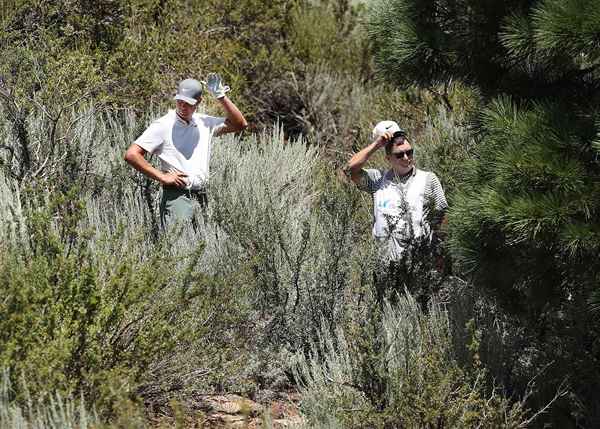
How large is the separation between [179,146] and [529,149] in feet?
10.8

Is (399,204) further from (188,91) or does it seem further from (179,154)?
(188,91)

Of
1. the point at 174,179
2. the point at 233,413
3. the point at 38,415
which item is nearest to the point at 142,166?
the point at 174,179

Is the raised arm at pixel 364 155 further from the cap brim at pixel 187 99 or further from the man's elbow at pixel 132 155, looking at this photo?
the man's elbow at pixel 132 155

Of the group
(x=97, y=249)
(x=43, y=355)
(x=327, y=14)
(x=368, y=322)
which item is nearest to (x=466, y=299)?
(x=368, y=322)

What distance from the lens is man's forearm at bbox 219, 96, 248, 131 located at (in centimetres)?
744

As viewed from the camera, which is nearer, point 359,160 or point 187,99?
point 359,160

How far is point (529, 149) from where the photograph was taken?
4320 millimetres

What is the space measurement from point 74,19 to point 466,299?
6457mm

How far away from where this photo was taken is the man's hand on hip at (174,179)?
6922mm

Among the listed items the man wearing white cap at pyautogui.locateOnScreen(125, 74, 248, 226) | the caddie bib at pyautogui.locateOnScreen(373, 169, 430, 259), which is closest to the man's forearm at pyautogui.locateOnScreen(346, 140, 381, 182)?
the caddie bib at pyautogui.locateOnScreen(373, 169, 430, 259)

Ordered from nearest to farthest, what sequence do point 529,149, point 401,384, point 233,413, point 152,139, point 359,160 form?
point 529,149 < point 401,384 < point 233,413 < point 359,160 < point 152,139

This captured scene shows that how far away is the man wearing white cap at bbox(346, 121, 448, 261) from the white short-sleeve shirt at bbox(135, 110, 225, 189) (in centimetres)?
131

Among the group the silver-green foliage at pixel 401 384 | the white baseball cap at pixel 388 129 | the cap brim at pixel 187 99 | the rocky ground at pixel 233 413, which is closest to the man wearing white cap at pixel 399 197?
the white baseball cap at pixel 388 129

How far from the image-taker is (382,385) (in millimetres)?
4816
